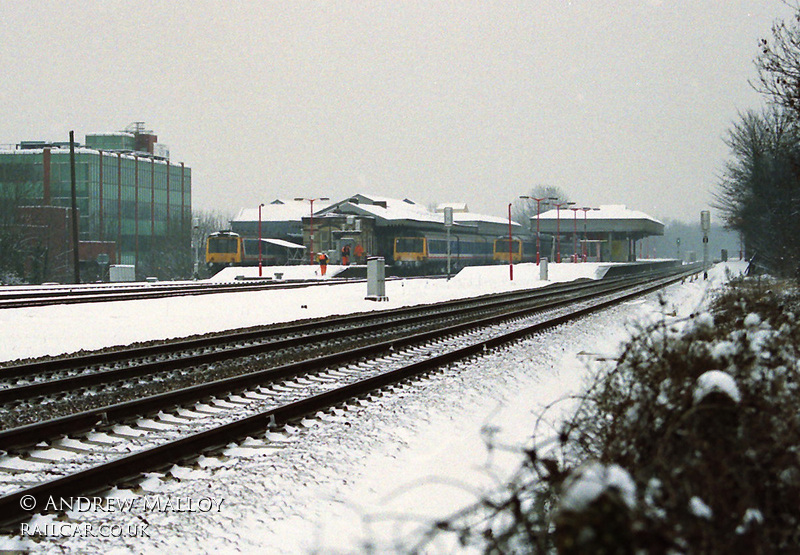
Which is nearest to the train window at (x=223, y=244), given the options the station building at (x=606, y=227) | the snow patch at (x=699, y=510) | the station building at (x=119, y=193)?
the station building at (x=119, y=193)

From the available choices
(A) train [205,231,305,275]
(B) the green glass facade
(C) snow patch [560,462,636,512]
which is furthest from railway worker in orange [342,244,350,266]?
(C) snow patch [560,462,636,512]

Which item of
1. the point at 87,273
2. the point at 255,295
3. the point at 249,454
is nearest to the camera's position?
the point at 249,454

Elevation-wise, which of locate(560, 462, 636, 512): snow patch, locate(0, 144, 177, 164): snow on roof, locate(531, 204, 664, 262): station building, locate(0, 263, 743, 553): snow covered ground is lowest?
locate(0, 263, 743, 553): snow covered ground

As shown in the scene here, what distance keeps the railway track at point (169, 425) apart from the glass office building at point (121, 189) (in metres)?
76.9

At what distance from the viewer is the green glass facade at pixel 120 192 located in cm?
8800

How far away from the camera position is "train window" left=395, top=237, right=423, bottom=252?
6156 centimetres

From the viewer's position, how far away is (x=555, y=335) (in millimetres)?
15789

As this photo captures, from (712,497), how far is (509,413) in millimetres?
5850

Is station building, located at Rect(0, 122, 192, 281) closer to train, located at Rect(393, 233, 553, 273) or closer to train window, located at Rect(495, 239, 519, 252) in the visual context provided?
train, located at Rect(393, 233, 553, 273)

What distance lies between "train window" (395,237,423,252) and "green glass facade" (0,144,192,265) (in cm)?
3459

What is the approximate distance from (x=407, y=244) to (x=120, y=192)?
156 ft

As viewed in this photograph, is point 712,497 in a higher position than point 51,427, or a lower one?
higher

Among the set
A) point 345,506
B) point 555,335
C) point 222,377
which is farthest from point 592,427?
point 555,335

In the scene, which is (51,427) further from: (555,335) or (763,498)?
(555,335)
